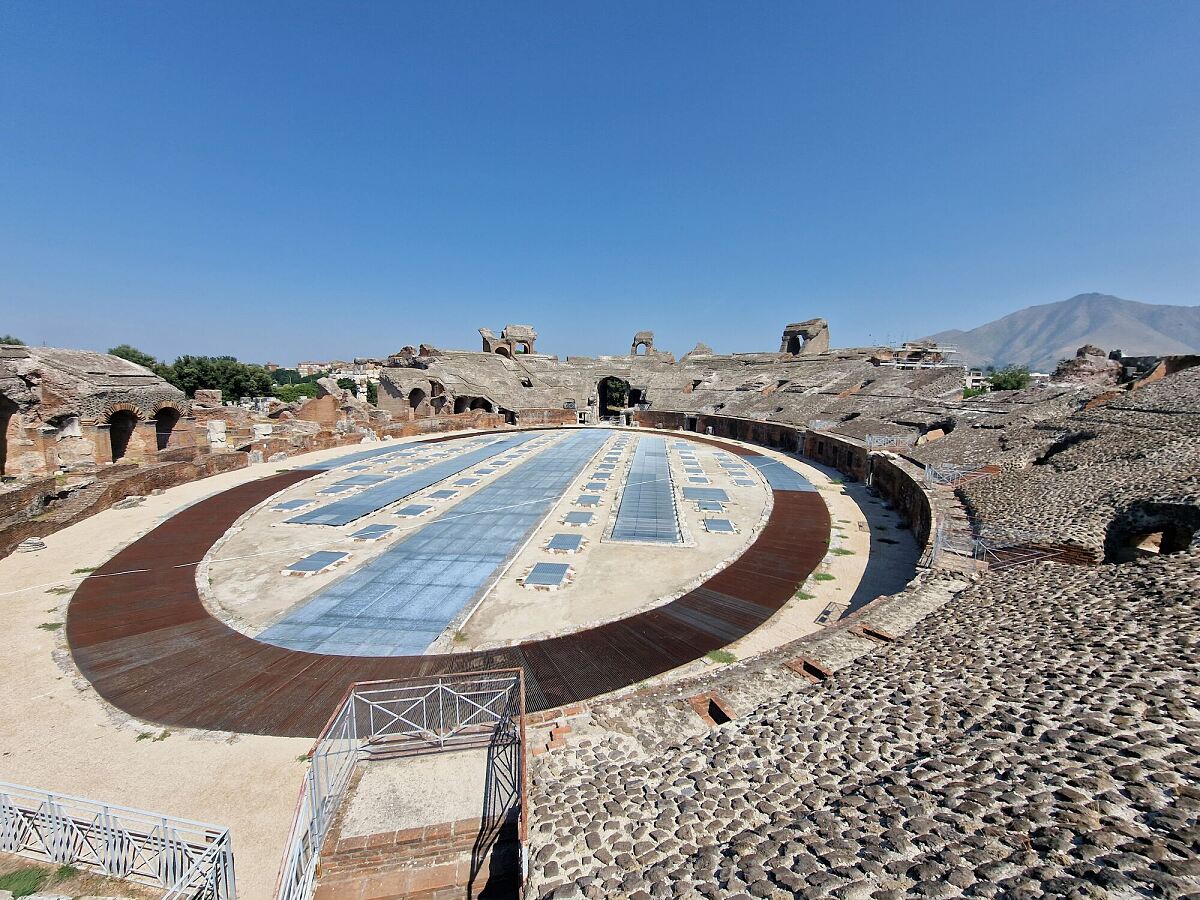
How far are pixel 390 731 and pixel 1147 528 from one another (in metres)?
13.6

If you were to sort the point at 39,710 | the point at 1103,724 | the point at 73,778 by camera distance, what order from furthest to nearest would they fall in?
the point at 39,710, the point at 73,778, the point at 1103,724

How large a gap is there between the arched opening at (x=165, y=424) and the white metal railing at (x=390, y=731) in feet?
77.0

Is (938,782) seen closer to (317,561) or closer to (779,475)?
(317,561)

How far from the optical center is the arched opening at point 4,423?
1797 cm

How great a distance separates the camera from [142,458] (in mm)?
21281

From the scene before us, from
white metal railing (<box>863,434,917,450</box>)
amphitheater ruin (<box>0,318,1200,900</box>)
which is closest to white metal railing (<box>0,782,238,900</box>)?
amphitheater ruin (<box>0,318,1200,900</box>)

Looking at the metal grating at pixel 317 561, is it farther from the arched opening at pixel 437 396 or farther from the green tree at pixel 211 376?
the green tree at pixel 211 376

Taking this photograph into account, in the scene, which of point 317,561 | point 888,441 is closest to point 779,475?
point 888,441

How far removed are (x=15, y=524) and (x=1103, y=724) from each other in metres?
21.1

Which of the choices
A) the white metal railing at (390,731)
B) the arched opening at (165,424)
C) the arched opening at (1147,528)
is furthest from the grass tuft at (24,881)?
the arched opening at (165,424)

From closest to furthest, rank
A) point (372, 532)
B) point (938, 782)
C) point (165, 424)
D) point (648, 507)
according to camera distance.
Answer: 1. point (938, 782)
2. point (372, 532)
3. point (648, 507)
4. point (165, 424)

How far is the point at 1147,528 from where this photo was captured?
9.39 meters

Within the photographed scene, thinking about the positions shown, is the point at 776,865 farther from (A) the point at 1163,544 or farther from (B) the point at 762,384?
(B) the point at 762,384

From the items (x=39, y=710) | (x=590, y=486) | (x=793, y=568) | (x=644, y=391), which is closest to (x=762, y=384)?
(x=644, y=391)
